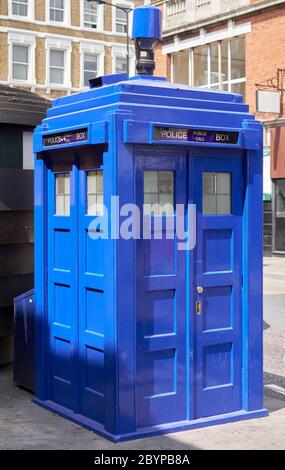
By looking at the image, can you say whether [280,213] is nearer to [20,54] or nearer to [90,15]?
[20,54]

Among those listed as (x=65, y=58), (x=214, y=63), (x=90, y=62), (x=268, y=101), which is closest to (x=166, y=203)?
(x=268, y=101)

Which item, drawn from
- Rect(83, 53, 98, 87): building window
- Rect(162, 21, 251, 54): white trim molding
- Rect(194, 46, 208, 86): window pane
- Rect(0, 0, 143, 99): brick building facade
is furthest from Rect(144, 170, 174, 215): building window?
Rect(83, 53, 98, 87): building window

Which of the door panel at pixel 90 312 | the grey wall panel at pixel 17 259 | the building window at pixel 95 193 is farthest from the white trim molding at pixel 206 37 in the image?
the door panel at pixel 90 312

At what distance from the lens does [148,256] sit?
15.5ft

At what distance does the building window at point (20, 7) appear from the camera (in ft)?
118

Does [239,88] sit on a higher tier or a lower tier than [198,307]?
higher

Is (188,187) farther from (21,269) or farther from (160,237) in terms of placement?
(21,269)

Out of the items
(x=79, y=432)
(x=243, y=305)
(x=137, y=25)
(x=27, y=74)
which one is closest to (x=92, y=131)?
(x=137, y=25)

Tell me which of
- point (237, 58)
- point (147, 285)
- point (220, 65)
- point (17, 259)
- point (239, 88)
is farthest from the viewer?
point (220, 65)

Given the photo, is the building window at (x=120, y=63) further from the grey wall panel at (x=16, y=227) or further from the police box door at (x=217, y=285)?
the police box door at (x=217, y=285)

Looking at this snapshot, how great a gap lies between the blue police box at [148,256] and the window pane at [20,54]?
1280 inches

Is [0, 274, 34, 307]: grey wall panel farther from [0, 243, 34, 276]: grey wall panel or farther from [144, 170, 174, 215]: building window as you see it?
[144, 170, 174, 215]: building window

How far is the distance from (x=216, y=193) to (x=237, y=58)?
65.0ft

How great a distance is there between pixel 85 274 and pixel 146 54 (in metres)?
1.79
